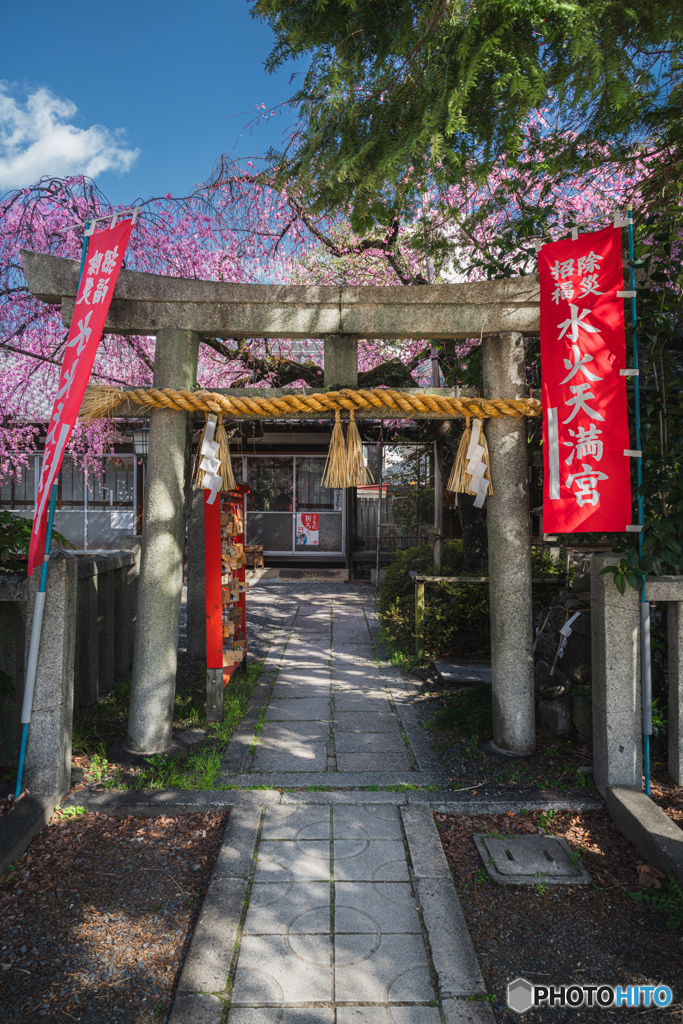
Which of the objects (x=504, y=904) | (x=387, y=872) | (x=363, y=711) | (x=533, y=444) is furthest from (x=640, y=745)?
(x=533, y=444)

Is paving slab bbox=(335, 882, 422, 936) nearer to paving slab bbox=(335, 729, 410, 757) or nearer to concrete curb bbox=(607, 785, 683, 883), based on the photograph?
concrete curb bbox=(607, 785, 683, 883)

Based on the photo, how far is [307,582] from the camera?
11.8 meters

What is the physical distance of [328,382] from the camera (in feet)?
12.9

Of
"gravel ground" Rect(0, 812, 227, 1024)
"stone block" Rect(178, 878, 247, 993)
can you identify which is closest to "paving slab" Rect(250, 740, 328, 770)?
"gravel ground" Rect(0, 812, 227, 1024)

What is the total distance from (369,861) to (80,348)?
3.17 m

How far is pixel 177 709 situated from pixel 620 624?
3567mm

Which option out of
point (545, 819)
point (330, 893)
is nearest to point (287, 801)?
point (330, 893)

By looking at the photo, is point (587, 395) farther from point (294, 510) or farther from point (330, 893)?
point (294, 510)

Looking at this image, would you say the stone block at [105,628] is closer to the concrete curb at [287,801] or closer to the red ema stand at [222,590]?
the red ema stand at [222,590]

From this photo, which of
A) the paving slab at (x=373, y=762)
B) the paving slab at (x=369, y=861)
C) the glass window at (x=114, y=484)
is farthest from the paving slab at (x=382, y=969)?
the glass window at (x=114, y=484)

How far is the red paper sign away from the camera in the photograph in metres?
3.07

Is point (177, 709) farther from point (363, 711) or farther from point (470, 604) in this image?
point (470, 604)

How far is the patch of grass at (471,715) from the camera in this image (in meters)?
4.23

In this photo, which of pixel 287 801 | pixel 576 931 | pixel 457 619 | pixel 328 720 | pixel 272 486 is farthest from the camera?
pixel 272 486
